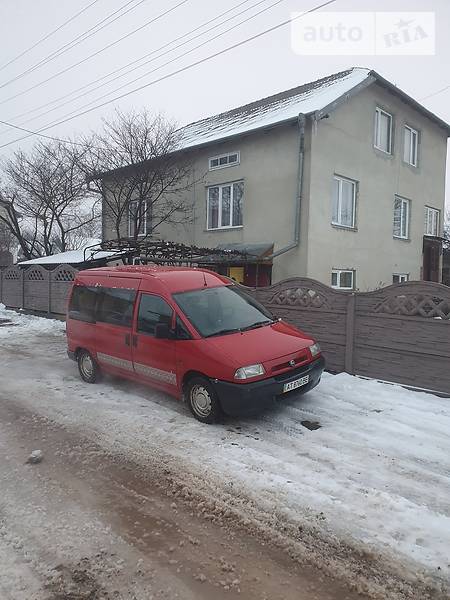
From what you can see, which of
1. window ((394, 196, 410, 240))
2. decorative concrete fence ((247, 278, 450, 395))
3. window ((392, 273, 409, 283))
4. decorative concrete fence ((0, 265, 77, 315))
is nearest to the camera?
decorative concrete fence ((247, 278, 450, 395))

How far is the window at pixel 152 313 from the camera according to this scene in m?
5.72

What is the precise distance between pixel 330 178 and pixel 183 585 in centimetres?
1207

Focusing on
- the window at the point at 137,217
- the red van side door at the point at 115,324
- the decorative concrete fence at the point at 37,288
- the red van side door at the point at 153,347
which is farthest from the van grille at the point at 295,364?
the window at the point at 137,217

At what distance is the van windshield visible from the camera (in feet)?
18.2

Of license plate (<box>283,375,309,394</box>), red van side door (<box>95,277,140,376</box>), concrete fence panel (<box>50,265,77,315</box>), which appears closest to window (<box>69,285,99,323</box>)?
red van side door (<box>95,277,140,376</box>)

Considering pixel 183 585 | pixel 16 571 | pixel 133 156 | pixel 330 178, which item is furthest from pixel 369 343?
pixel 133 156

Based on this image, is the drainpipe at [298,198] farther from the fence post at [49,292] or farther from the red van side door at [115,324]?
the fence post at [49,292]

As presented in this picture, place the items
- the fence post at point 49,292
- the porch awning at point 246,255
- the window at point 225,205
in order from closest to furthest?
the porch awning at point 246,255
the window at point 225,205
the fence post at point 49,292

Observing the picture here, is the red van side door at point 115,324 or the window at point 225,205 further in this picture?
the window at point 225,205

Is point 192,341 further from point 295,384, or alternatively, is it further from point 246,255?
point 246,255

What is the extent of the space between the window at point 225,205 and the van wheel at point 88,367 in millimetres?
8374

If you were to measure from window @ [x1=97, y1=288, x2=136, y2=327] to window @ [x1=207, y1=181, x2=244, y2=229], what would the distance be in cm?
823

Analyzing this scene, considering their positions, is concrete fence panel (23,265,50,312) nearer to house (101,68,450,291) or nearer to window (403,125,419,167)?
house (101,68,450,291)

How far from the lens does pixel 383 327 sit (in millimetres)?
6703
